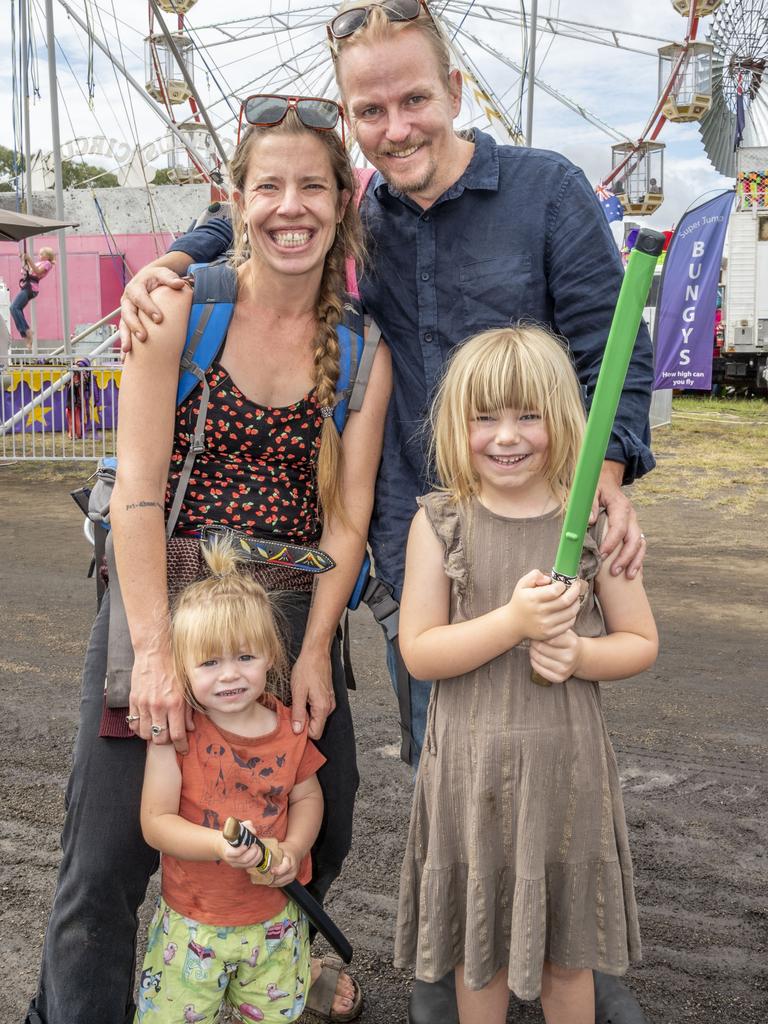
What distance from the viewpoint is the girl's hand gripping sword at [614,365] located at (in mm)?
1286

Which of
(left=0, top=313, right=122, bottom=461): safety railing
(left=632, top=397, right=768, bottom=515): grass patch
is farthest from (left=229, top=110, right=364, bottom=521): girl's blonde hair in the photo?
(left=0, top=313, right=122, bottom=461): safety railing

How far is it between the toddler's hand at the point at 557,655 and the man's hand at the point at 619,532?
0.22 m

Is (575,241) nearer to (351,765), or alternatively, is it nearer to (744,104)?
(351,765)

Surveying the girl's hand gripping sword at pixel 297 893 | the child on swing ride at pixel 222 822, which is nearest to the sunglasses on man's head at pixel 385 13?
the child on swing ride at pixel 222 822

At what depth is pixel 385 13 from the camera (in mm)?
2076

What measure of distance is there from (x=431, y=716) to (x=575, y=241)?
43.7 inches

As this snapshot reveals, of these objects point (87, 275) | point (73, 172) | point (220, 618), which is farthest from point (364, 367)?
point (73, 172)

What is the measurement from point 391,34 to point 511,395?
2.75 ft

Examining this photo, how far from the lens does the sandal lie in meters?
2.41

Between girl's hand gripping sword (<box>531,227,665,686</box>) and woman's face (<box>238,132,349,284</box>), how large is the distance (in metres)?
0.93

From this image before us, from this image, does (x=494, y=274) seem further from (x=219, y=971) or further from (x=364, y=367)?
(x=219, y=971)

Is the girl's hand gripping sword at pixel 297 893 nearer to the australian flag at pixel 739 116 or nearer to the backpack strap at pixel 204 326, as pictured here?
the backpack strap at pixel 204 326

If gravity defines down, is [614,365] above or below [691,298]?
below

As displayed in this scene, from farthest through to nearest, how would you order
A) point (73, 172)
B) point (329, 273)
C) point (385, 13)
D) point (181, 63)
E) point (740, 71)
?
point (73, 172) < point (740, 71) < point (181, 63) < point (329, 273) < point (385, 13)
